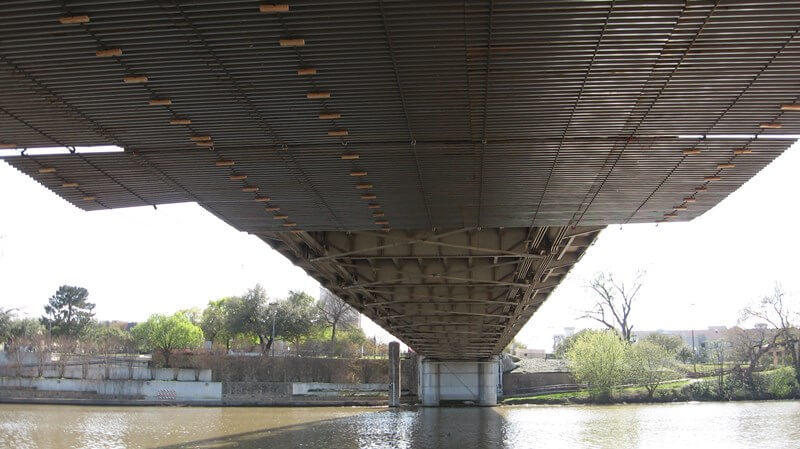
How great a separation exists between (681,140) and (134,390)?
68927 millimetres

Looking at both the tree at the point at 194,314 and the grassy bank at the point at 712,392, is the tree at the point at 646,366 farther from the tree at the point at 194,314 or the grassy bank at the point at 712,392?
the tree at the point at 194,314

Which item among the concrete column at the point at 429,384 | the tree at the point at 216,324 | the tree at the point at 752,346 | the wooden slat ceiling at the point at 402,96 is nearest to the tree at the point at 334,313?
the tree at the point at 216,324

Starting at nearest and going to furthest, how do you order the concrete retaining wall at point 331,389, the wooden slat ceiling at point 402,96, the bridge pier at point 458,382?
the wooden slat ceiling at point 402,96, the bridge pier at point 458,382, the concrete retaining wall at point 331,389

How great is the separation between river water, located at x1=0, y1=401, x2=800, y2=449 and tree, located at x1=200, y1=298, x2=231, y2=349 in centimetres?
4475

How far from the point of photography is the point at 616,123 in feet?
39.5

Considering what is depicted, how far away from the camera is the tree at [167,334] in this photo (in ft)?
285

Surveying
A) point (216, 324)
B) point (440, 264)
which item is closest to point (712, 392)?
point (440, 264)

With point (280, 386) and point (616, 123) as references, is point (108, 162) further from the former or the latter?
point (280, 386)

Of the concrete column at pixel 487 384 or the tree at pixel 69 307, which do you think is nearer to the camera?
the concrete column at pixel 487 384

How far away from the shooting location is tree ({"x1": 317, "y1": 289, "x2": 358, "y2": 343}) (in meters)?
101

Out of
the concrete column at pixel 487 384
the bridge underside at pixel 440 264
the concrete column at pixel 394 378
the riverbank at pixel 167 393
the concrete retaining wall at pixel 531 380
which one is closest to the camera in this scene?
the bridge underside at pixel 440 264

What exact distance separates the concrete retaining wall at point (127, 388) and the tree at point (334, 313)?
28.5 m

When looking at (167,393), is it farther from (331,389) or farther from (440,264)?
(440,264)

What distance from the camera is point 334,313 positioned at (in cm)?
10250
